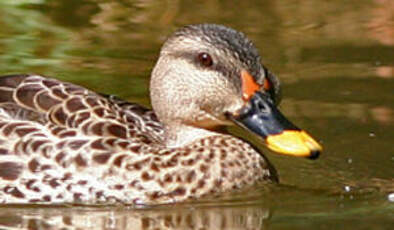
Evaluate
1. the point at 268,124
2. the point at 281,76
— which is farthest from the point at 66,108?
the point at 281,76

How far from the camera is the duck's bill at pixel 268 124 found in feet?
28.1

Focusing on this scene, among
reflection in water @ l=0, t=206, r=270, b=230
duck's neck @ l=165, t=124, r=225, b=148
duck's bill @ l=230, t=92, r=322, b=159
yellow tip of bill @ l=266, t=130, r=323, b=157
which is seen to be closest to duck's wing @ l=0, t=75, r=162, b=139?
duck's neck @ l=165, t=124, r=225, b=148

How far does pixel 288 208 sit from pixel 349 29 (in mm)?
4767

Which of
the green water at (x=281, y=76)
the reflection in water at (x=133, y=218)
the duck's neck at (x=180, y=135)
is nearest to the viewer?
the reflection in water at (x=133, y=218)

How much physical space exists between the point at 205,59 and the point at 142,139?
67 cm

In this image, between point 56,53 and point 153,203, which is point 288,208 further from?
point 56,53

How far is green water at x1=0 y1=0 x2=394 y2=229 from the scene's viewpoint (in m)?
8.47

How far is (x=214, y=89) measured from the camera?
29.0 ft

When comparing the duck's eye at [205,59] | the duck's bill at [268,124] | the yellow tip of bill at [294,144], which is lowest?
the yellow tip of bill at [294,144]

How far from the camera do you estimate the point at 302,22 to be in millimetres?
13492

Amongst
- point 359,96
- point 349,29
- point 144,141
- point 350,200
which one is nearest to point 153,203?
point 144,141

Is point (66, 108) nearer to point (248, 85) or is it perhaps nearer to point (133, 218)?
point (133, 218)

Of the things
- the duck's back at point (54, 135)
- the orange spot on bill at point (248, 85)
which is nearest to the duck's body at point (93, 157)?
the duck's back at point (54, 135)

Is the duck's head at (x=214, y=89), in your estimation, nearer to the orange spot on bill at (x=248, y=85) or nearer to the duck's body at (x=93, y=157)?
the orange spot on bill at (x=248, y=85)
